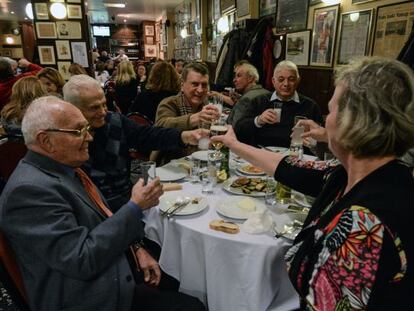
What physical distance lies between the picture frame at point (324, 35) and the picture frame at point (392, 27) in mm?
602

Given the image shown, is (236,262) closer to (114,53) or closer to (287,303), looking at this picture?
(287,303)

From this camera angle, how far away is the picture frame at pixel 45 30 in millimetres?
5105

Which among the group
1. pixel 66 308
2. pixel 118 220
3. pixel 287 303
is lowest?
pixel 287 303

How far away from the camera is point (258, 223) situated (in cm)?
132

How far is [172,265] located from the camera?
1.47m

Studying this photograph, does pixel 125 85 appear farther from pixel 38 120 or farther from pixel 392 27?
pixel 38 120

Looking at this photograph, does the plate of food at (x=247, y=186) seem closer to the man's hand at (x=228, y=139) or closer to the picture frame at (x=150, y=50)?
the man's hand at (x=228, y=139)

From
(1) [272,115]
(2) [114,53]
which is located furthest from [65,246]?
(2) [114,53]

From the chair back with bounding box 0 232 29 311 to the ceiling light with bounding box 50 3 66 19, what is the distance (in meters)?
5.16

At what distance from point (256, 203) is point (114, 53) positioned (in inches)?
790

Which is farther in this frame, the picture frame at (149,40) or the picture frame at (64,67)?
the picture frame at (149,40)

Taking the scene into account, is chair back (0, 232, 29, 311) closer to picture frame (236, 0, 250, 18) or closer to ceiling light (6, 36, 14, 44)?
picture frame (236, 0, 250, 18)

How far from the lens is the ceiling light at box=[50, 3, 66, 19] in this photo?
16.4 ft

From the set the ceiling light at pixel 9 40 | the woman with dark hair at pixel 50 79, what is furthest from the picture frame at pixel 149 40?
the woman with dark hair at pixel 50 79
